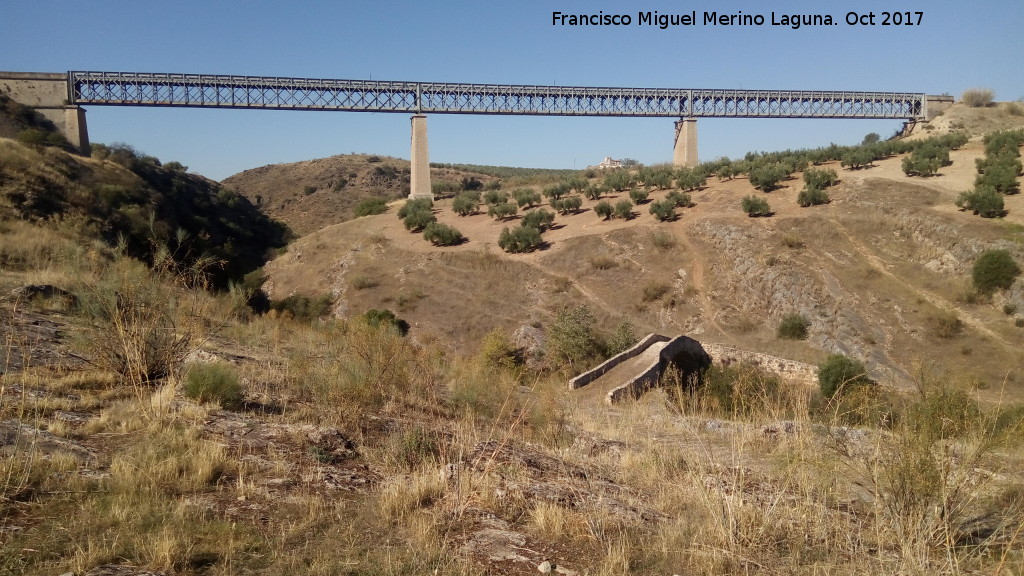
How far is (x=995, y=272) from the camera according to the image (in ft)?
68.3

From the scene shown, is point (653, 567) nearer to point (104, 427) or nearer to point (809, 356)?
point (104, 427)

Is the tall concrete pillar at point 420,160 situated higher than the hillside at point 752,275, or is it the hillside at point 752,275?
the tall concrete pillar at point 420,160

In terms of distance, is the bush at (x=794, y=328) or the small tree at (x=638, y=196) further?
the small tree at (x=638, y=196)

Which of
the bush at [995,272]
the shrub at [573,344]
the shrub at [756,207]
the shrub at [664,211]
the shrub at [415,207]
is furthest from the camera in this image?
the shrub at [415,207]

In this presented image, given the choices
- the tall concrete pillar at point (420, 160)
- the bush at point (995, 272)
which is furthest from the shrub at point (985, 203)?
the tall concrete pillar at point (420, 160)

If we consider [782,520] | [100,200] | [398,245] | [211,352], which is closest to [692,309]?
[398,245]

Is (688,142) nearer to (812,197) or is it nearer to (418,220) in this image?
(812,197)

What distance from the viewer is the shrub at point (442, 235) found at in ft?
108

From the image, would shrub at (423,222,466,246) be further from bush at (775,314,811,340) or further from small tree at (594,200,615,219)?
bush at (775,314,811,340)

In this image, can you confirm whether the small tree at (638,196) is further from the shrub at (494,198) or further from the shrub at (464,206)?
the shrub at (464,206)

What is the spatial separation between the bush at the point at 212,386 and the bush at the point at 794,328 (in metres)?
20.3

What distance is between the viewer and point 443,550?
3.19 m

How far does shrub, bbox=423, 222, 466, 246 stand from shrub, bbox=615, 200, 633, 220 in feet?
30.4

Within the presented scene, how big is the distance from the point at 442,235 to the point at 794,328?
1906cm
